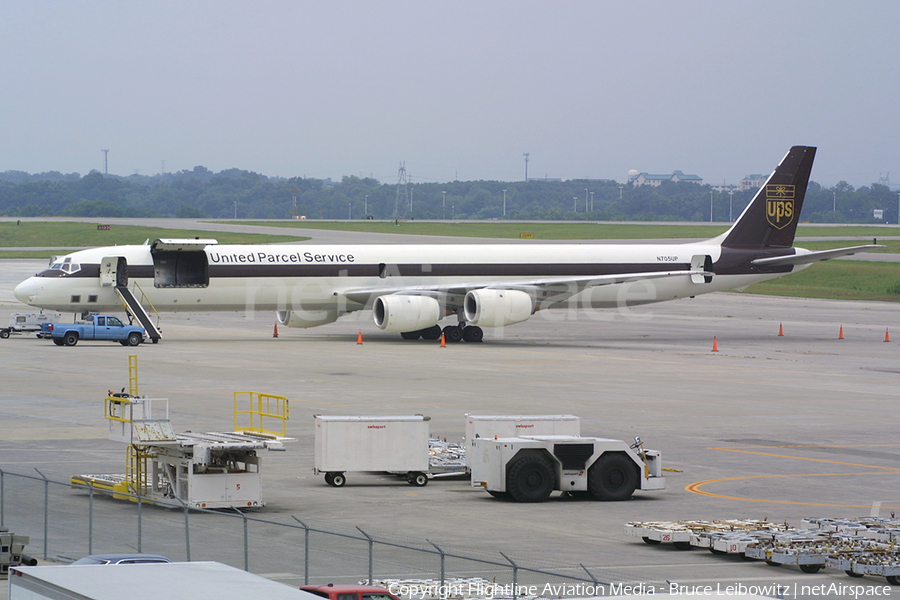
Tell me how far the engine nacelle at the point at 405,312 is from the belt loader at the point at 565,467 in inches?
1203

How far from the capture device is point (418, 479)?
26.8 metres

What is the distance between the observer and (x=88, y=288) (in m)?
55.2

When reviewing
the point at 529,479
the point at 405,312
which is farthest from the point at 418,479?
the point at 405,312

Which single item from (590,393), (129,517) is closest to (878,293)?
(590,393)

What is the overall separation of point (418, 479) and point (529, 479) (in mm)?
2848

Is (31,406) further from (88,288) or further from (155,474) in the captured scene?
(88,288)

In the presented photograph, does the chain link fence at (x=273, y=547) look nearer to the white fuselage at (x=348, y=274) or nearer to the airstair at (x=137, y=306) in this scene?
the airstair at (x=137, y=306)

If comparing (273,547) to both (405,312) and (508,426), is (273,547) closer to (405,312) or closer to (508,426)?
(508,426)

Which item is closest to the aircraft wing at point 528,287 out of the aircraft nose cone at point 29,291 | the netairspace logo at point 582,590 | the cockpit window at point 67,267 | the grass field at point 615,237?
the cockpit window at point 67,267

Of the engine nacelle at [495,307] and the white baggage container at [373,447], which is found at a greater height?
the engine nacelle at [495,307]

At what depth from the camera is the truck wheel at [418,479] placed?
87.8ft

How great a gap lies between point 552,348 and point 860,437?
25897 mm

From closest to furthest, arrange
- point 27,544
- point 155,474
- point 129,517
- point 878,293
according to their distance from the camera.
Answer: point 27,544 → point 129,517 → point 155,474 → point 878,293

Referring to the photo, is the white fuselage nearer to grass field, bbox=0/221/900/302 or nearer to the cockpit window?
the cockpit window
